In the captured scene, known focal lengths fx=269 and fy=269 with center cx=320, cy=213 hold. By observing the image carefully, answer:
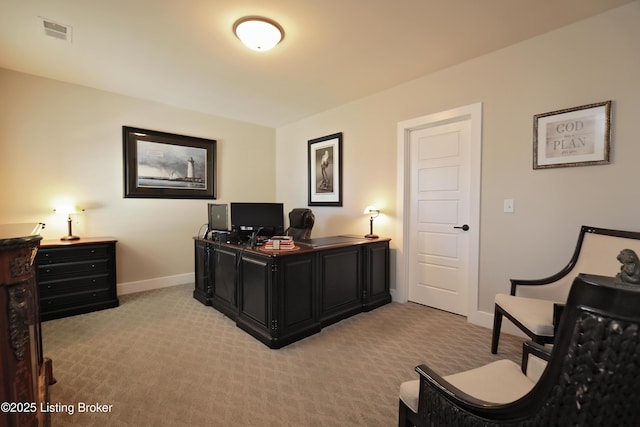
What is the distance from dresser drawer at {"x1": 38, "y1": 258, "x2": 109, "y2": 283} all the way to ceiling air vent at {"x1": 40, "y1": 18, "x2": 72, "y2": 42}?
7.91 feet

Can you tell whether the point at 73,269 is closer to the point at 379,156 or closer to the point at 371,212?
the point at 371,212

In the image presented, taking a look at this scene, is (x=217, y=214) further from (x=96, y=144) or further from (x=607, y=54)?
(x=607, y=54)

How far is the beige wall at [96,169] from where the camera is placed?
323 cm

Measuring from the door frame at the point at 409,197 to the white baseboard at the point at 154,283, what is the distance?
342 centimetres

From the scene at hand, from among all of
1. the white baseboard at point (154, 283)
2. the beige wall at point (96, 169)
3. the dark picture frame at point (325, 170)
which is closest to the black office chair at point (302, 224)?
the dark picture frame at point (325, 170)

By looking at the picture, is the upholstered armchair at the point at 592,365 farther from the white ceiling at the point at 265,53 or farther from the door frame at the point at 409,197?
the door frame at the point at 409,197

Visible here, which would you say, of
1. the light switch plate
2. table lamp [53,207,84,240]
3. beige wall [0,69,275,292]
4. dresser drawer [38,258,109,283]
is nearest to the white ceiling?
beige wall [0,69,275,292]

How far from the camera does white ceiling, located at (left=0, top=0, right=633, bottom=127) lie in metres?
2.16

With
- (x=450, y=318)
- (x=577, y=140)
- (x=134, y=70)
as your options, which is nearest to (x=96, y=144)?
(x=134, y=70)

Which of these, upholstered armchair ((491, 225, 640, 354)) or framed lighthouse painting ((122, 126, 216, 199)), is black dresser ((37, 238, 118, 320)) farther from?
upholstered armchair ((491, 225, 640, 354))

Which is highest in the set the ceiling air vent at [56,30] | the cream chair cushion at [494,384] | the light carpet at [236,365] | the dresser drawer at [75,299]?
the ceiling air vent at [56,30]

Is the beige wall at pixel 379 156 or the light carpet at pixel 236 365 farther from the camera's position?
the beige wall at pixel 379 156

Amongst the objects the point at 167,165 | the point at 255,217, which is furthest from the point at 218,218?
the point at 167,165

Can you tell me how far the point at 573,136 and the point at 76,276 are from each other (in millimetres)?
5424
